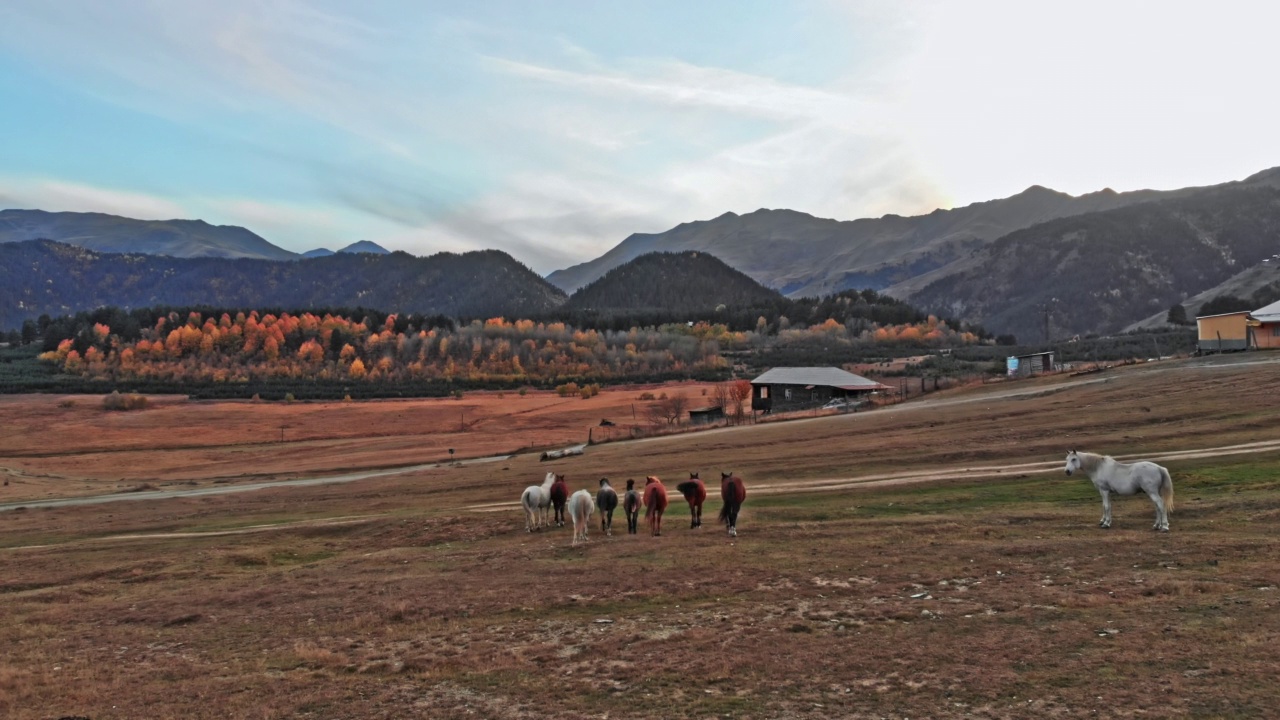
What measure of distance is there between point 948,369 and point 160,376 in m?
165

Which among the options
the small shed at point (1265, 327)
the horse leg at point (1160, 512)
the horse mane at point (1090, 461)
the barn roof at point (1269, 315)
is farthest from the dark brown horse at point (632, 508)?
the barn roof at point (1269, 315)

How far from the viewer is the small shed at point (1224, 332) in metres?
63.4

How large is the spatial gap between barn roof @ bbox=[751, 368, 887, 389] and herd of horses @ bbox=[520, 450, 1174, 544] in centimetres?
6056

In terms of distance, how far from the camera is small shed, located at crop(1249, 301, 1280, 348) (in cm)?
6053

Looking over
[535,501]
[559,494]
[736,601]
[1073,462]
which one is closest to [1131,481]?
[1073,462]

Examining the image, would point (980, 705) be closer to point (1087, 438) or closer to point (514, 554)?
point (514, 554)

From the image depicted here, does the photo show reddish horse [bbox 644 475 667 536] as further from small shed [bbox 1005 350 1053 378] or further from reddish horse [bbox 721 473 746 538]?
small shed [bbox 1005 350 1053 378]

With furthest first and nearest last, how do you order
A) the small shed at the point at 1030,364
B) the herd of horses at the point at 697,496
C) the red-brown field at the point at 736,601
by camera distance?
the small shed at the point at 1030,364 → the herd of horses at the point at 697,496 → the red-brown field at the point at 736,601

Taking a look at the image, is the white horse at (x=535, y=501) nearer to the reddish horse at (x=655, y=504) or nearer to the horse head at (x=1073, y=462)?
the reddish horse at (x=655, y=504)

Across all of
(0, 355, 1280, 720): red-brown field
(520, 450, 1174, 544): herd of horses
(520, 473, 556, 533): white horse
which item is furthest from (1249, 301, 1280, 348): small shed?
(520, 473, 556, 533): white horse

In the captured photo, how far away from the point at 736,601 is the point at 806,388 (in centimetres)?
7202

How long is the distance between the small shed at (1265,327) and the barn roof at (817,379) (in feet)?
109

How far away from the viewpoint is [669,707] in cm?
873

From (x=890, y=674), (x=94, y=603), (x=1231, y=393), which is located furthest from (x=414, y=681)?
(x=1231, y=393)
